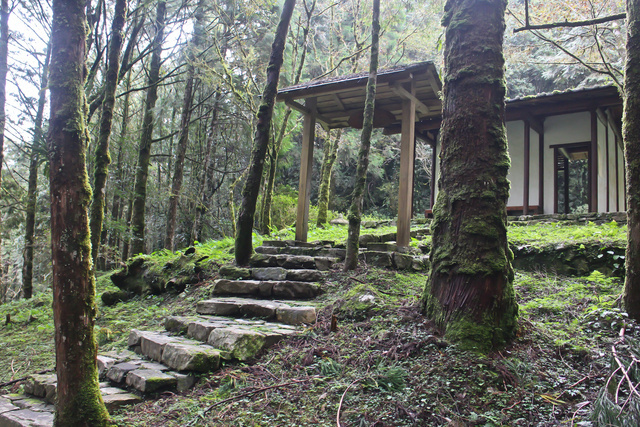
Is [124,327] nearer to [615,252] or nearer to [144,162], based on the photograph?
[144,162]

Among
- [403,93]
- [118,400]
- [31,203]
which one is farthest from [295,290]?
[31,203]

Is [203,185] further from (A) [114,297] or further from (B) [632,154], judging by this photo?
(B) [632,154]

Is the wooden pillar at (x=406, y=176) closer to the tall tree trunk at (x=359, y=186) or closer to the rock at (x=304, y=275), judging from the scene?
the tall tree trunk at (x=359, y=186)

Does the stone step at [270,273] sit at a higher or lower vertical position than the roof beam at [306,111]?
lower

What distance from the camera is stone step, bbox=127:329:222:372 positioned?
3775mm

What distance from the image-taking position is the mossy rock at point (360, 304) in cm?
442

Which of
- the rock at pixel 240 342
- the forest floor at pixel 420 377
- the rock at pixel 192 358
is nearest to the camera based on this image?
the forest floor at pixel 420 377

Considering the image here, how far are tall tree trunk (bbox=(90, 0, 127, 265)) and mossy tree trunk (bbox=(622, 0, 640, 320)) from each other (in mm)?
Result: 6792

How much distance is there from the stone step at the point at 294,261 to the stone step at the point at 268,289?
2.46 ft

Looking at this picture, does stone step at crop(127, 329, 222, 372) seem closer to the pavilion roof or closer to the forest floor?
the forest floor

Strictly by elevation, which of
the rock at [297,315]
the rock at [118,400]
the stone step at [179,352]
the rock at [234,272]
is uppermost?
the rock at [234,272]

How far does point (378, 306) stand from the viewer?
445 cm

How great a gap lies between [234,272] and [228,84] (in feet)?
23.5

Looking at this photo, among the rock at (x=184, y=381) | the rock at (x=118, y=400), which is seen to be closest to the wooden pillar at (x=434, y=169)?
the rock at (x=184, y=381)
